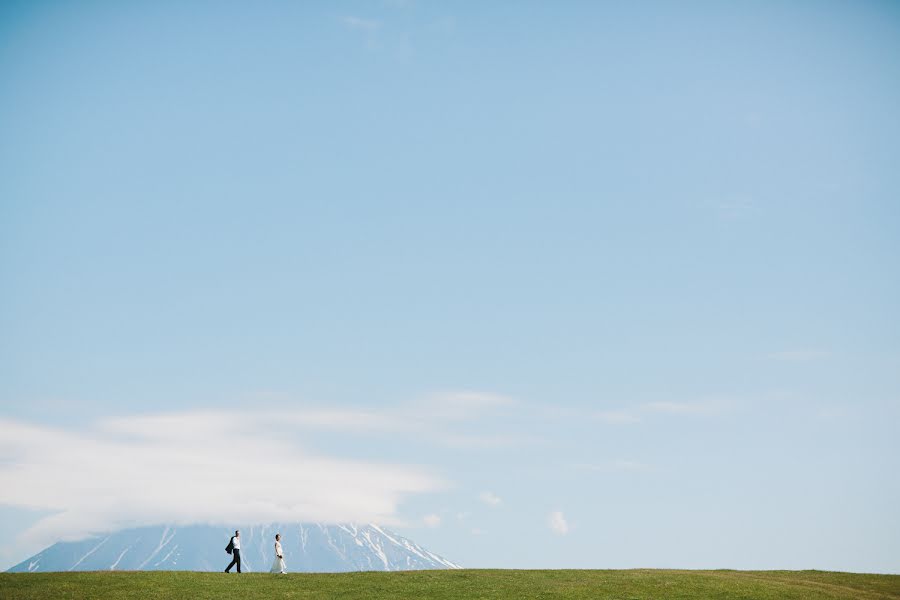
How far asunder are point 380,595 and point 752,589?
76.4 feet

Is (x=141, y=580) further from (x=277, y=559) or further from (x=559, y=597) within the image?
(x=559, y=597)

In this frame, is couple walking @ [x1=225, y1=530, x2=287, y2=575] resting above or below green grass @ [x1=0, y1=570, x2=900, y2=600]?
above

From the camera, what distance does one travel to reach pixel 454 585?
51.5 m

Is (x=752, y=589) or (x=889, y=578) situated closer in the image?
(x=752, y=589)

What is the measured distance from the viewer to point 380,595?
48.8m

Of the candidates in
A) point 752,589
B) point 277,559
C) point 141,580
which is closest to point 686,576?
point 752,589

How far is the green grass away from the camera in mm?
48469

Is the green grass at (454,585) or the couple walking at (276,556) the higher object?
the couple walking at (276,556)

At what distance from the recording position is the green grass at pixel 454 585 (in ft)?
159

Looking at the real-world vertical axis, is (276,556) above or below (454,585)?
above

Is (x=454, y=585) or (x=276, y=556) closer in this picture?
(x=454, y=585)

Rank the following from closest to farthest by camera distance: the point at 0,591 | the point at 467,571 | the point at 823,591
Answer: the point at 0,591 → the point at 823,591 → the point at 467,571

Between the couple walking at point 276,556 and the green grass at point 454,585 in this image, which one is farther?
the couple walking at point 276,556

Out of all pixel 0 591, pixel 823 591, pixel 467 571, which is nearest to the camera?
pixel 0 591
